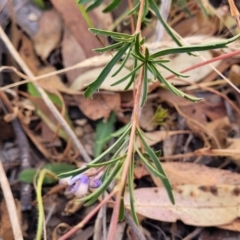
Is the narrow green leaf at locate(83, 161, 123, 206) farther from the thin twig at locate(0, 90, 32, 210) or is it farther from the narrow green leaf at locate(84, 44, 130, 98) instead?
the thin twig at locate(0, 90, 32, 210)

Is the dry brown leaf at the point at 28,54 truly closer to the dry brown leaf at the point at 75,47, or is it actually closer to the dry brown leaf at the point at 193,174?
the dry brown leaf at the point at 75,47

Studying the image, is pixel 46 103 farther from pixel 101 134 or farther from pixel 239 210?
pixel 239 210

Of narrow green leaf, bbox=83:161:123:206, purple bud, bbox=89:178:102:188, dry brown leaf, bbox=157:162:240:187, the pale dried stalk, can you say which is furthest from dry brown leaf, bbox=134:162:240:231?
narrow green leaf, bbox=83:161:123:206

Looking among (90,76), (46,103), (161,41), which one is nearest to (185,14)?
(161,41)

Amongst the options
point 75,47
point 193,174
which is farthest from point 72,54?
point 193,174

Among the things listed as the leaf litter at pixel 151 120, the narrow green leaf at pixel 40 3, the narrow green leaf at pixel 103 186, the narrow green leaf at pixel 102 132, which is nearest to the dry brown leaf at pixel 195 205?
the leaf litter at pixel 151 120
